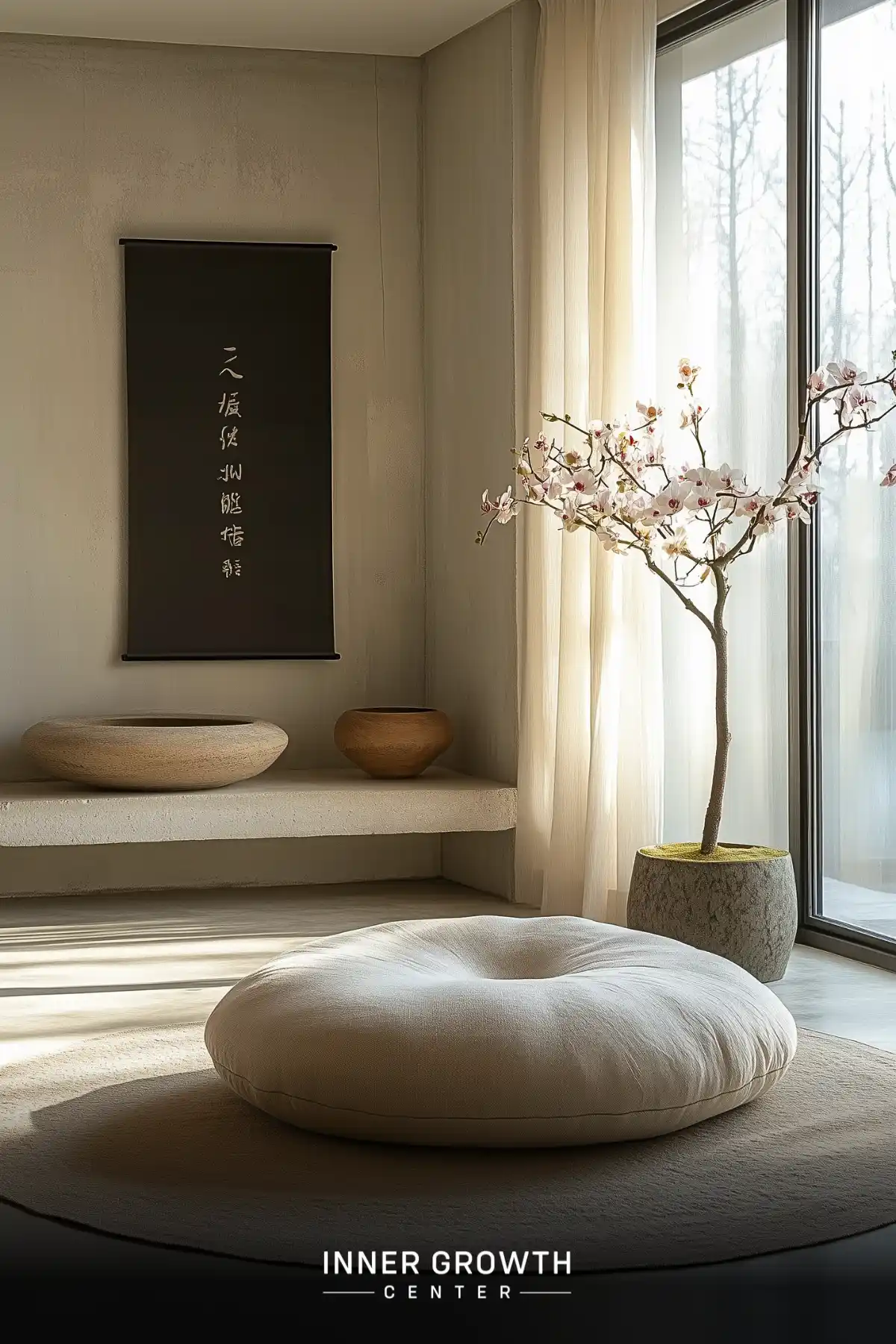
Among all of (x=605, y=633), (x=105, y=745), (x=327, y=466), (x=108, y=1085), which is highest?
(x=327, y=466)

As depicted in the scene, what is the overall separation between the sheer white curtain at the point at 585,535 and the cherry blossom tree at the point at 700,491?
1.00 ft

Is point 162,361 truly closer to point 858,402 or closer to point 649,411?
point 649,411

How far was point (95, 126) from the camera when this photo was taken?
510 cm

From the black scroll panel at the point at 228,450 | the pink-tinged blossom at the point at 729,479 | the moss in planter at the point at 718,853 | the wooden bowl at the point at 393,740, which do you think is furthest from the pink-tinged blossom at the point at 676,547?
the black scroll panel at the point at 228,450

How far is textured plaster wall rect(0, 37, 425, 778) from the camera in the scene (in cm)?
505

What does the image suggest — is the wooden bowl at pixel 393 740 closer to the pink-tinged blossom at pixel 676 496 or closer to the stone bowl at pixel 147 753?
the stone bowl at pixel 147 753

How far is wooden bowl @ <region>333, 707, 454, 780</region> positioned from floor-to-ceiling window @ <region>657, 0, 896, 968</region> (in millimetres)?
771

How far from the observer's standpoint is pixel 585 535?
439 centimetres

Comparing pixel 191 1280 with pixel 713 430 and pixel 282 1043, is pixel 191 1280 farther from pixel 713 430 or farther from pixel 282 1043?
pixel 713 430

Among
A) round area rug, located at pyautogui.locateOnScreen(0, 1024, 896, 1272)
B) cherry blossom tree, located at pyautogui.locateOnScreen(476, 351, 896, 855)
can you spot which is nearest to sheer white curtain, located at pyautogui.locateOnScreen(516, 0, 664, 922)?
cherry blossom tree, located at pyautogui.locateOnScreen(476, 351, 896, 855)

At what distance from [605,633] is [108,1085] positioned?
1.97 metres

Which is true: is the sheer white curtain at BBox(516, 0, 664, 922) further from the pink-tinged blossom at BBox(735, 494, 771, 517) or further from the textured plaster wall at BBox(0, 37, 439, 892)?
the textured plaster wall at BBox(0, 37, 439, 892)

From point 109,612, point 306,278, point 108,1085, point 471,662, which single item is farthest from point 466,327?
point 108,1085

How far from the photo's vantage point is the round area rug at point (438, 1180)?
6.92 ft
